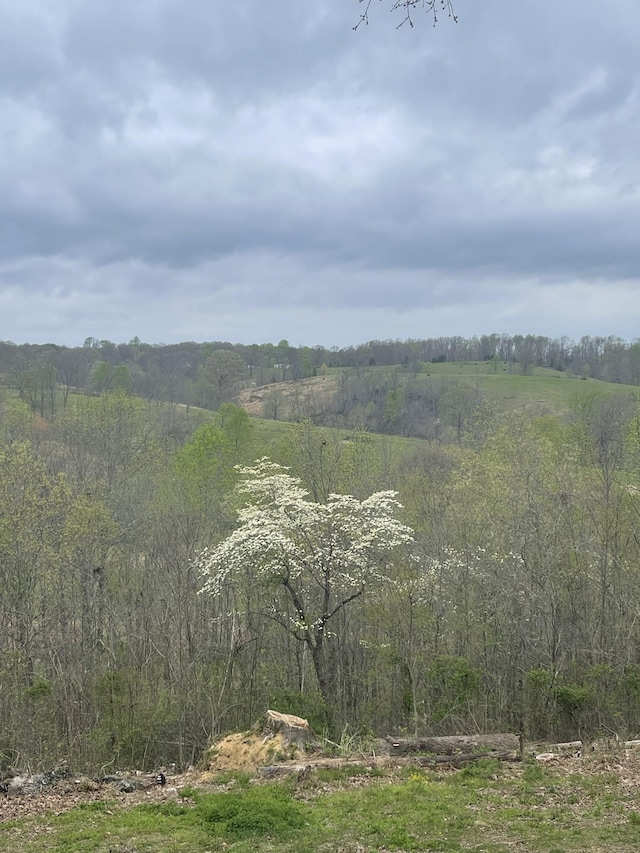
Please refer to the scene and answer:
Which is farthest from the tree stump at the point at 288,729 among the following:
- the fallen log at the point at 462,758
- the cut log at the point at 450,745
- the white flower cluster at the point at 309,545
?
the white flower cluster at the point at 309,545

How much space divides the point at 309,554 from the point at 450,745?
26.3 ft

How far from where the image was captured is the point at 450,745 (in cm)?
1253

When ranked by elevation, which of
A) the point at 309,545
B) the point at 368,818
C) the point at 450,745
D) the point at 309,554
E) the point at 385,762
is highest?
the point at 309,545

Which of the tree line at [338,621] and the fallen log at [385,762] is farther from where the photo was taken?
the tree line at [338,621]

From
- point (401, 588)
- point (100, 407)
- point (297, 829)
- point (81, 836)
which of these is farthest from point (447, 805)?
point (100, 407)

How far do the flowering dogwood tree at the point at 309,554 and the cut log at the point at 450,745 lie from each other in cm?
648

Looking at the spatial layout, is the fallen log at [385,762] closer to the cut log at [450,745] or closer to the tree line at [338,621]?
the cut log at [450,745]

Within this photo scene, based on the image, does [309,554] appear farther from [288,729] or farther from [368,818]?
[368,818]

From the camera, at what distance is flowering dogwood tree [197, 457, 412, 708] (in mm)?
19250

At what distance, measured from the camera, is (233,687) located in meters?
19.3

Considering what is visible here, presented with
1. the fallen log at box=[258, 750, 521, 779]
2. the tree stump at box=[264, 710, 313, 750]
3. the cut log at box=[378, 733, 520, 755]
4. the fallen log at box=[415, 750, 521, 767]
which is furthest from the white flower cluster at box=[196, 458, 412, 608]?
the fallen log at box=[415, 750, 521, 767]

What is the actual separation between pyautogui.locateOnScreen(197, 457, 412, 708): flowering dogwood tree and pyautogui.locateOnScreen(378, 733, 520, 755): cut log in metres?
6.48

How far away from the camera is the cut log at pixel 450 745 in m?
12.5

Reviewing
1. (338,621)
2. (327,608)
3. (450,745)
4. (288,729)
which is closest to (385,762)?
(450,745)
